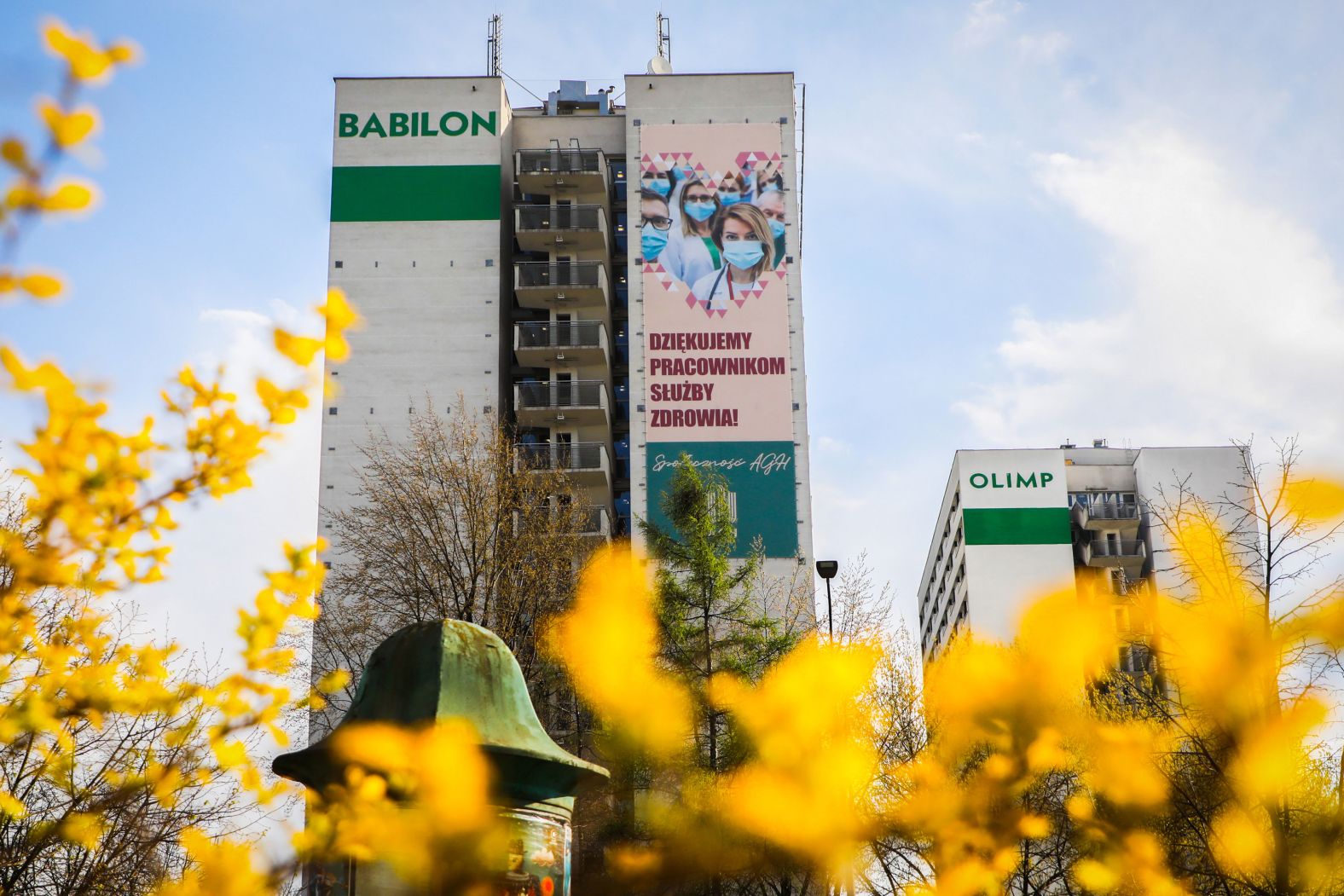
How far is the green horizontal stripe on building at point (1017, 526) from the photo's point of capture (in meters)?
70.2

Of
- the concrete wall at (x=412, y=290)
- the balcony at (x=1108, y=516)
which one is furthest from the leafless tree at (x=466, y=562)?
the balcony at (x=1108, y=516)

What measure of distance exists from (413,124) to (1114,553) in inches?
1550

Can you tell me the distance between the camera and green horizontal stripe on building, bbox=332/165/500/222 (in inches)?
1959

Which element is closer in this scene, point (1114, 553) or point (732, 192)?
point (732, 192)

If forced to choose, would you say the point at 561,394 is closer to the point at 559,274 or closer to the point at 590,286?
the point at 590,286

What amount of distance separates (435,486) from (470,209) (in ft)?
52.5

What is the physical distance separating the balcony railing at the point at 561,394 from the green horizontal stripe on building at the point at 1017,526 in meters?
29.4

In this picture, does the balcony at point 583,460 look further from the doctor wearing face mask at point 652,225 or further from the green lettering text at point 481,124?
the green lettering text at point 481,124

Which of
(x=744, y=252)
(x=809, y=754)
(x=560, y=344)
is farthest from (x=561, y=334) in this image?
(x=809, y=754)

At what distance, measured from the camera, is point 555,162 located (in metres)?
50.9

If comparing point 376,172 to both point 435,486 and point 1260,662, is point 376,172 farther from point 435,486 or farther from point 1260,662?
point 1260,662

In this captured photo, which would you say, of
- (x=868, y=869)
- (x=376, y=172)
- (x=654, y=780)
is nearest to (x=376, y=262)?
(x=376, y=172)

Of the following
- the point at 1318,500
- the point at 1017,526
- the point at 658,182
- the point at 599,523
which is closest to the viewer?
the point at 1318,500

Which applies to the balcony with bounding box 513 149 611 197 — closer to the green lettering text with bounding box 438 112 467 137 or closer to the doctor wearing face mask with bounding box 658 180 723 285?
the green lettering text with bounding box 438 112 467 137
